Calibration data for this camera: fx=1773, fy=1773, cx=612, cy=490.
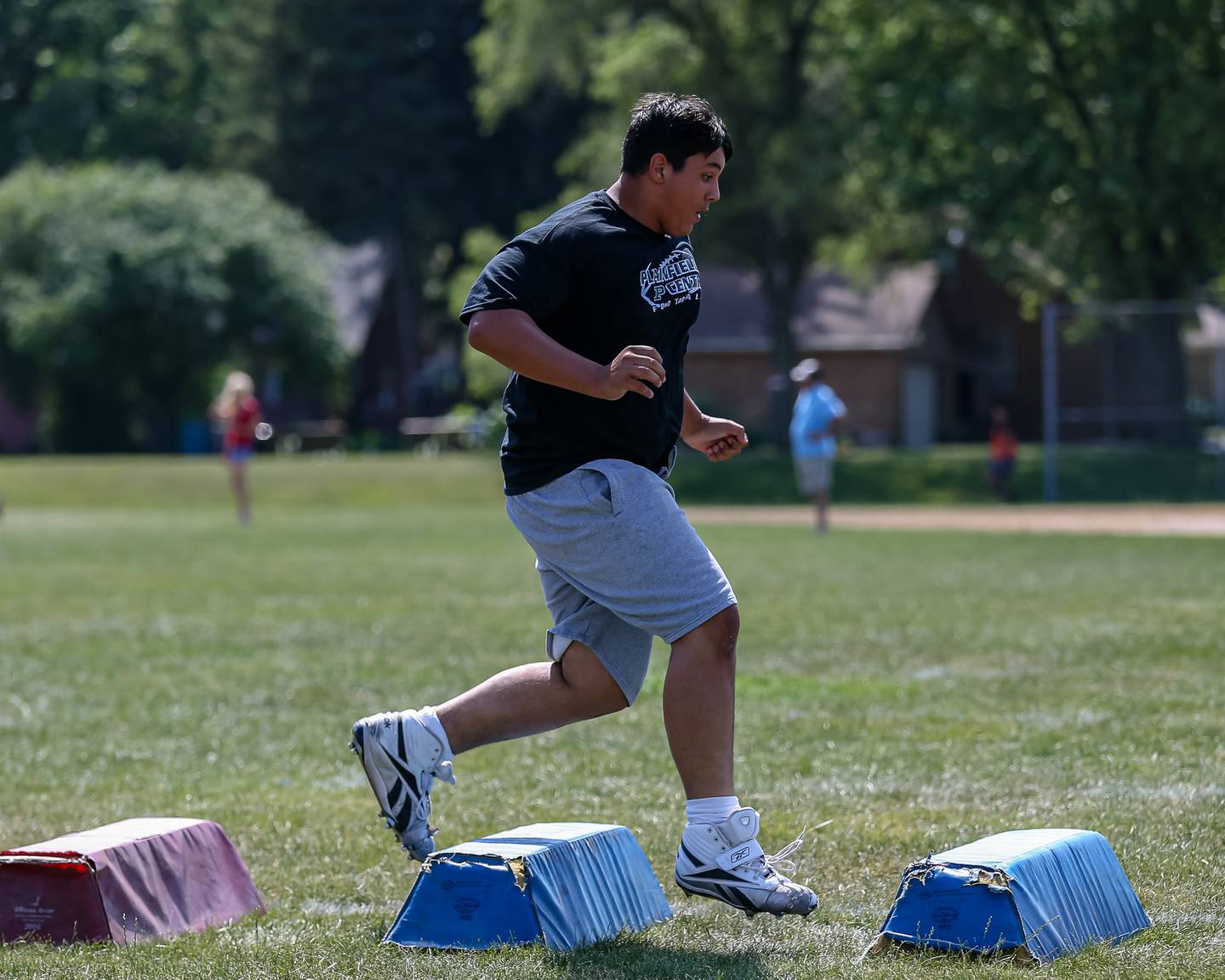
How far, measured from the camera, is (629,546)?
4.41 m

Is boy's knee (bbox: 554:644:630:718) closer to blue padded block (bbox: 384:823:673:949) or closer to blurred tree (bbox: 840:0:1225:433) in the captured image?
blue padded block (bbox: 384:823:673:949)

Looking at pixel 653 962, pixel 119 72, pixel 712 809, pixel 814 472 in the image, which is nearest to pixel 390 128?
pixel 119 72

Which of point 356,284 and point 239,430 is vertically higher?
point 356,284

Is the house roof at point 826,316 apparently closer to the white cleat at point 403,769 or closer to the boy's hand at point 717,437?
the boy's hand at point 717,437

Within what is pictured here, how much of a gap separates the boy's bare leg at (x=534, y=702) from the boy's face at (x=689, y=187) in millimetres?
1138

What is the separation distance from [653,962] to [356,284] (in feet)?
218

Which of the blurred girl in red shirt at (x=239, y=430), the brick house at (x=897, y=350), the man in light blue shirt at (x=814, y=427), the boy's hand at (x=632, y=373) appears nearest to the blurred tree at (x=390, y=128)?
the brick house at (x=897, y=350)

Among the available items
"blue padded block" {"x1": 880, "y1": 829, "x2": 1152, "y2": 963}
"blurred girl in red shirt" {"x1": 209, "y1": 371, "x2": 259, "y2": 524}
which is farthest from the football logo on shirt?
"blurred girl in red shirt" {"x1": 209, "y1": 371, "x2": 259, "y2": 524}

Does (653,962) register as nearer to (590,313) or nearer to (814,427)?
(590,313)

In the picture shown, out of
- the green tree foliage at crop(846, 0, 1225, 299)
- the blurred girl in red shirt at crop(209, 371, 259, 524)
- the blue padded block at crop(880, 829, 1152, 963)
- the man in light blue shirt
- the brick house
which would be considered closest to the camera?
the blue padded block at crop(880, 829, 1152, 963)

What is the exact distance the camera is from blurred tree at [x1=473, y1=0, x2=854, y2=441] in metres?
39.4

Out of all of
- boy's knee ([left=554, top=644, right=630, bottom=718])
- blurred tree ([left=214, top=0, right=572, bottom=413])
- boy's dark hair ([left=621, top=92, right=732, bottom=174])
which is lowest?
boy's knee ([left=554, top=644, right=630, bottom=718])

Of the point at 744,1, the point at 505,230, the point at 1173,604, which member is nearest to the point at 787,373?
the point at 744,1

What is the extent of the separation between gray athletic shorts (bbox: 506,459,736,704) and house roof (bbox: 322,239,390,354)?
2367 inches
